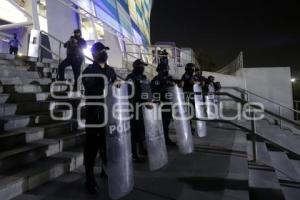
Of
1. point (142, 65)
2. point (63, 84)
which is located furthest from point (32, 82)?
A: point (142, 65)

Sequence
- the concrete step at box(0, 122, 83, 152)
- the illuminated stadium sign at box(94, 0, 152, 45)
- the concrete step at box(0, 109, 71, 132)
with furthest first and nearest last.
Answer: the illuminated stadium sign at box(94, 0, 152, 45) → the concrete step at box(0, 109, 71, 132) → the concrete step at box(0, 122, 83, 152)

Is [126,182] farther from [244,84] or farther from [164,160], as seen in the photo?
[244,84]

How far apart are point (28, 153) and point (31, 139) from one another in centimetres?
50

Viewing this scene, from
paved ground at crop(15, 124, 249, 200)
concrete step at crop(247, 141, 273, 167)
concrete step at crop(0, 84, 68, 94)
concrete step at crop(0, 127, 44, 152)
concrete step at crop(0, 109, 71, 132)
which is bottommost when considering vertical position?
concrete step at crop(247, 141, 273, 167)

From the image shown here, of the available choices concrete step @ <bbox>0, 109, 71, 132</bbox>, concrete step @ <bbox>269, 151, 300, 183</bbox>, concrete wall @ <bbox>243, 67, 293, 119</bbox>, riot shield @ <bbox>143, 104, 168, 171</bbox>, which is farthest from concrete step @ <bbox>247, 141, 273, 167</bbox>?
concrete wall @ <bbox>243, 67, 293, 119</bbox>

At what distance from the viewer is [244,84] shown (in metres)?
15.5

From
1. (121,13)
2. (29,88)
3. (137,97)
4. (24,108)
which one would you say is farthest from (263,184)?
(121,13)

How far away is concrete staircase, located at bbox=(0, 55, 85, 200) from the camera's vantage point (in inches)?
135

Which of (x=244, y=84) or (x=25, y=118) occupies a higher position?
(x=244, y=84)

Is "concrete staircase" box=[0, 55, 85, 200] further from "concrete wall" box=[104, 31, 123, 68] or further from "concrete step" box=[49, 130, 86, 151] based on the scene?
"concrete wall" box=[104, 31, 123, 68]

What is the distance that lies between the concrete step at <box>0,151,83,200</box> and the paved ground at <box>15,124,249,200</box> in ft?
0.28

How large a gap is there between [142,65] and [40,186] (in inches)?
94.7

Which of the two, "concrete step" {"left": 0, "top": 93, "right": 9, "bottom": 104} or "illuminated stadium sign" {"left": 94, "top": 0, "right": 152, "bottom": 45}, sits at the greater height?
"illuminated stadium sign" {"left": 94, "top": 0, "right": 152, "bottom": 45}

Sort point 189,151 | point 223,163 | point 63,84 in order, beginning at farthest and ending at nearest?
1. point 63,84
2. point 189,151
3. point 223,163
